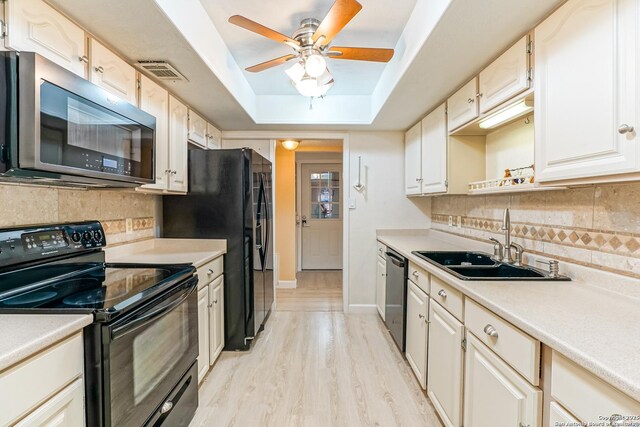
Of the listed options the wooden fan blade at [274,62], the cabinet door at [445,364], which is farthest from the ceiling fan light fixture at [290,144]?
the cabinet door at [445,364]

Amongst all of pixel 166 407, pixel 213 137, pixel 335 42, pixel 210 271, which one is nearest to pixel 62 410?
pixel 166 407

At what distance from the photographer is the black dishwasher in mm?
2350

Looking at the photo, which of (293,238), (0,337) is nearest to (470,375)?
(0,337)

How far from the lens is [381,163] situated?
3498 mm

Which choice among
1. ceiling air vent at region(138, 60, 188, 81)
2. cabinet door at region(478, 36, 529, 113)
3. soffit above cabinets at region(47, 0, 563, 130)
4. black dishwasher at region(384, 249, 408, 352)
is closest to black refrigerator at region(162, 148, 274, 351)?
soffit above cabinets at region(47, 0, 563, 130)

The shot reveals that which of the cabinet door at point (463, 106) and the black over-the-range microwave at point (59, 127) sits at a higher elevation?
the cabinet door at point (463, 106)

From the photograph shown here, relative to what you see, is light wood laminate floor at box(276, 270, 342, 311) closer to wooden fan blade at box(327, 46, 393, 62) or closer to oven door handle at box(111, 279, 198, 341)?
oven door handle at box(111, 279, 198, 341)

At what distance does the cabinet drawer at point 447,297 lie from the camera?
1471 millimetres

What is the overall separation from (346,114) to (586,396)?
285cm

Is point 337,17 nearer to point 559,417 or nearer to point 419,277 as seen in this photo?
point 419,277

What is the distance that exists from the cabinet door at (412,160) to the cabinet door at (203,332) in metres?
2.10

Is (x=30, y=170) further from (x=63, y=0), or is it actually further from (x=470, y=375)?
(x=470, y=375)

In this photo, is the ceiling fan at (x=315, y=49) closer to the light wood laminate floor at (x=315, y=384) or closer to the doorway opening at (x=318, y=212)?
the light wood laminate floor at (x=315, y=384)

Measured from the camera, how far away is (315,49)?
1.83 m
